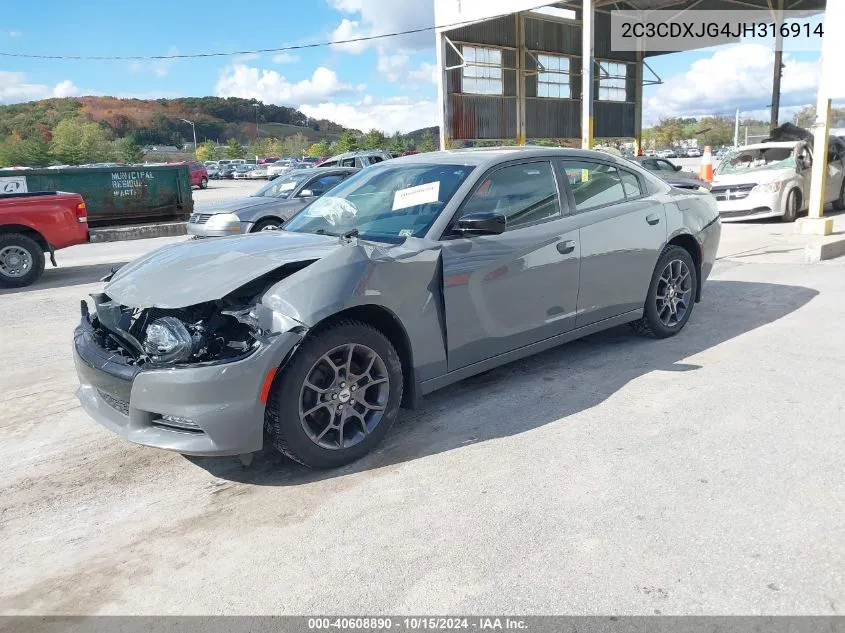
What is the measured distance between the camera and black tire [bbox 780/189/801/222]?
553 inches

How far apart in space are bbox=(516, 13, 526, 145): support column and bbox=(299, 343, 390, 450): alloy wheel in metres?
23.3

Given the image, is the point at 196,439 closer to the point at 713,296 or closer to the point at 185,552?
the point at 185,552

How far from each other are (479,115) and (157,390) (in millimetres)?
22566

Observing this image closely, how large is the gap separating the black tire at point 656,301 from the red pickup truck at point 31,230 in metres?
8.21

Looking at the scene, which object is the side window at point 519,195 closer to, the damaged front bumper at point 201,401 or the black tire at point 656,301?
the black tire at point 656,301

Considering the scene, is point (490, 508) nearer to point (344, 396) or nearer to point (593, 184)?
point (344, 396)

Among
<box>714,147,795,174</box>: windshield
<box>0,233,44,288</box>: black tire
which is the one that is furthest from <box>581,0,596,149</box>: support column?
<box>0,233,44,288</box>: black tire

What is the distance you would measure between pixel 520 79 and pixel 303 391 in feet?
80.4

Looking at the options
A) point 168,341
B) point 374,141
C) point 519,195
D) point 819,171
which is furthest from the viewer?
point 374,141

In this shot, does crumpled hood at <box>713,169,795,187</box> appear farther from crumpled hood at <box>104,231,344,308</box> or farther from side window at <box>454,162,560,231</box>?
crumpled hood at <box>104,231,344,308</box>

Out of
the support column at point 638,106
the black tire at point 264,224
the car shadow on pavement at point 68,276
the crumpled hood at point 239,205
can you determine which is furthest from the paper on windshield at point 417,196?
the support column at point 638,106

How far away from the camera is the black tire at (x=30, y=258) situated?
9.52 metres

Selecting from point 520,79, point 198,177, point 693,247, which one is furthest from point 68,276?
point 198,177

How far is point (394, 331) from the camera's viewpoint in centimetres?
378
